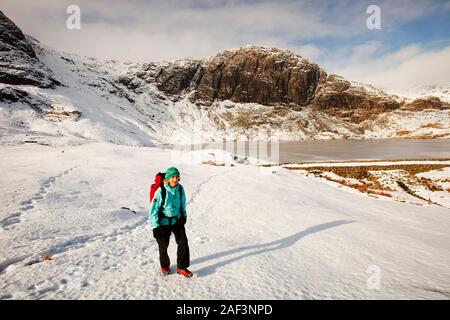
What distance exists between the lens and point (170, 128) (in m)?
130

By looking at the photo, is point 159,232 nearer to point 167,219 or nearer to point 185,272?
point 167,219

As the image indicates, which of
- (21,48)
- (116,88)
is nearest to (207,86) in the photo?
(116,88)

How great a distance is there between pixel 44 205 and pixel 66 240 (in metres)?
3.38

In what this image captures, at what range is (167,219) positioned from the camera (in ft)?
16.7

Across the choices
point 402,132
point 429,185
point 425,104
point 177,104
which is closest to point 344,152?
point 429,185

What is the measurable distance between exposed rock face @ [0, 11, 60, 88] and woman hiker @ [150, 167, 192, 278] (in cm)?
10437

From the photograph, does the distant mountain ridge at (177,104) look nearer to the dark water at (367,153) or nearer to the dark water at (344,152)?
the dark water at (344,152)

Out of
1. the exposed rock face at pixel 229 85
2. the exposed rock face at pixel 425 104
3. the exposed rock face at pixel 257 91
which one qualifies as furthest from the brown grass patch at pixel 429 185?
the exposed rock face at pixel 425 104

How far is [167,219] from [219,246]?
2.27 m

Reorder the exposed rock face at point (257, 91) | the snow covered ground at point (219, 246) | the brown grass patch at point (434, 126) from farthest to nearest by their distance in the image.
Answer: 1. the exposed rock face at point (257, 91)
2. the brown grass patch at point (434, 126)
3. the snow covered ground at point (219, 246)

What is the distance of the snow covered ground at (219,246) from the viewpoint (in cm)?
461

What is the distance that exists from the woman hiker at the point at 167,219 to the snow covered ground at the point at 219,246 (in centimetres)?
33

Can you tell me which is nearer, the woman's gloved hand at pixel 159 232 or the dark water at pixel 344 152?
the woman's gloved hand at pixel 159 232

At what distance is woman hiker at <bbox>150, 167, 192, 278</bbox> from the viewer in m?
4.98
